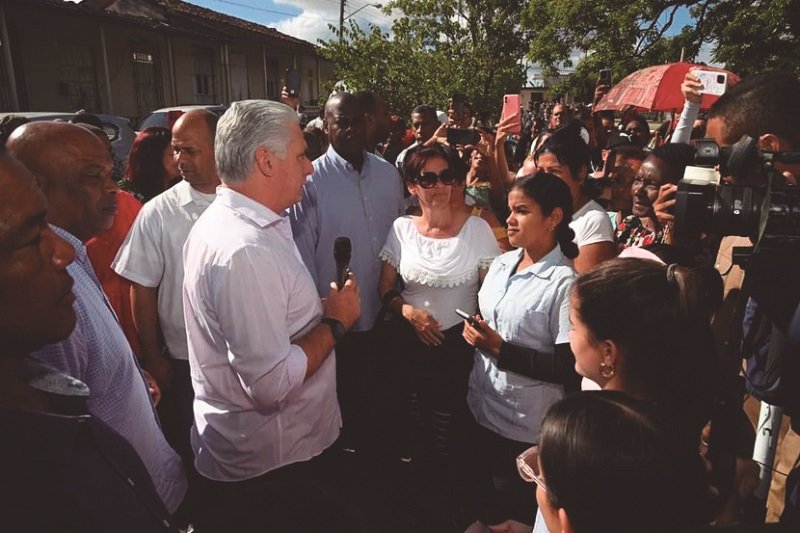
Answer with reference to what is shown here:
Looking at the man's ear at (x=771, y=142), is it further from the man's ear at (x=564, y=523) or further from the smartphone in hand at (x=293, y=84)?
the smartphone in hand at (x=293, y=84)

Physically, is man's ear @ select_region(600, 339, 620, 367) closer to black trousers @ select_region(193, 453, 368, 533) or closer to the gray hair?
black trousers @ select_region(193, 453, 368, 533)

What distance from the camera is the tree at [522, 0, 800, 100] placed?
44.1ft

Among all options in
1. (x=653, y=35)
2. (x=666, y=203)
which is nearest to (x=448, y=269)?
(x=666, y=203)

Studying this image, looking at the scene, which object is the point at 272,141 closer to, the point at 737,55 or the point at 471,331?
the point at 471,331

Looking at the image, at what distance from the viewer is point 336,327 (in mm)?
1926

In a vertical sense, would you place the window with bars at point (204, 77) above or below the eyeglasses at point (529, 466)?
above

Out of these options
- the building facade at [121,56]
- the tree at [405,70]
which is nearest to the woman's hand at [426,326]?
the tree at [405,70]

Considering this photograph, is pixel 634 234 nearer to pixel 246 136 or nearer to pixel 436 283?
pixel 436 283

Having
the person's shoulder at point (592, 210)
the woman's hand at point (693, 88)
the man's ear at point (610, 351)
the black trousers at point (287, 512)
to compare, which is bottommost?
the black trousers at point (287, 512)

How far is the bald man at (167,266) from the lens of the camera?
2.53 m

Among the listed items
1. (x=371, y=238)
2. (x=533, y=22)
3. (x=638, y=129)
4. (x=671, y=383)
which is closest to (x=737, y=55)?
(x=533, y=22)

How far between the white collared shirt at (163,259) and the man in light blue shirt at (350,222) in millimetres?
862

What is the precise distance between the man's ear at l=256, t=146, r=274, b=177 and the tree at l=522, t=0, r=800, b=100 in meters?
14.9

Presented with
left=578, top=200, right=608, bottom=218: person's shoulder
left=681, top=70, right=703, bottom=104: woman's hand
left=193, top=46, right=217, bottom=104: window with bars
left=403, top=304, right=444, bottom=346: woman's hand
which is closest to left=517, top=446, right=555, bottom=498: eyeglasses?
left=403, top=304, right=444, bottom=346: woman's hand
